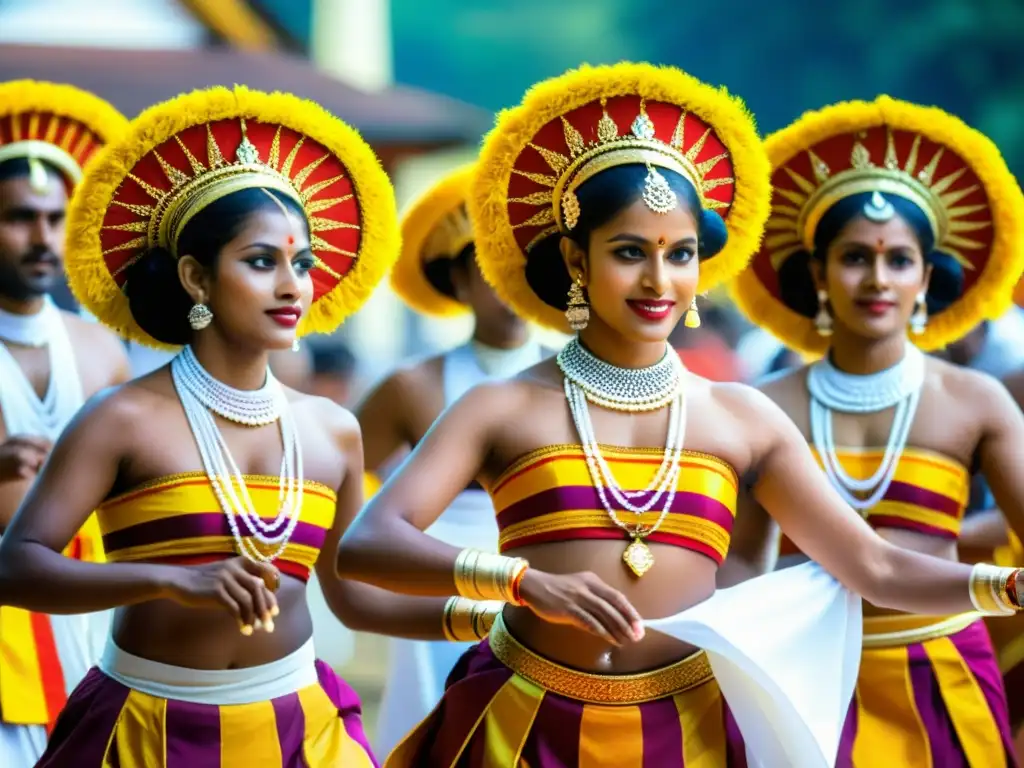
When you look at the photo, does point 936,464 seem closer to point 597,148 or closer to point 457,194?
point 597,148

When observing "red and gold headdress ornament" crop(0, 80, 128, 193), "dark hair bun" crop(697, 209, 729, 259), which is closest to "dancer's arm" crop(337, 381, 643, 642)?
"dark hair bun" crop(697, 209, 729, 259)

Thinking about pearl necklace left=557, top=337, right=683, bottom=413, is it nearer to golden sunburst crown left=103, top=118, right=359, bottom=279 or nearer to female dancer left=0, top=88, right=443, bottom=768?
female dancer left=0, top=88, right=443, bottom=768

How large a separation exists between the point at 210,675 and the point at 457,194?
2599 millimetres

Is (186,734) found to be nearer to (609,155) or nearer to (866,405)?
(609,155)

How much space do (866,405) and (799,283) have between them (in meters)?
0.48

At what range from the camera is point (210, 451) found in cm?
354

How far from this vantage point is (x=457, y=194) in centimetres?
573

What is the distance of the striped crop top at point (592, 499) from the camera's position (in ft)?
11.0

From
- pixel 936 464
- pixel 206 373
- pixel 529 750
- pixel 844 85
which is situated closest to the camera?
pixel 529 750

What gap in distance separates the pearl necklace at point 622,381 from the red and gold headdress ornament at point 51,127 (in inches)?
87.2

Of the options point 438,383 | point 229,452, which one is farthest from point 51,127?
point 229,452

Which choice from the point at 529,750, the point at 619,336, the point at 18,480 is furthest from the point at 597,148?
the point at 18,480

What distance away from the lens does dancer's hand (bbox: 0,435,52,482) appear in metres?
4.38

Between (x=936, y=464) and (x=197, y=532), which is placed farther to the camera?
(x=936, y=464)
